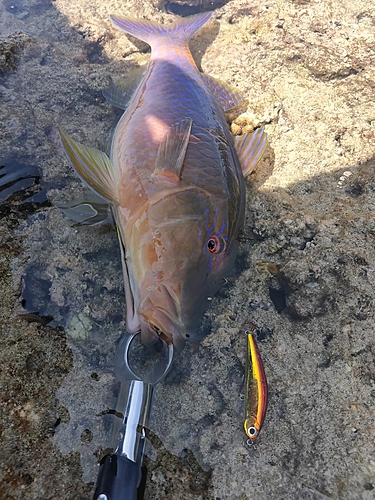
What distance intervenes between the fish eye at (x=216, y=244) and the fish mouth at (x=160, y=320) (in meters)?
0.39

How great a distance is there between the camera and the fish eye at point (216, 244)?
1982 mm

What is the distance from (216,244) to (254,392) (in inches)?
33.0

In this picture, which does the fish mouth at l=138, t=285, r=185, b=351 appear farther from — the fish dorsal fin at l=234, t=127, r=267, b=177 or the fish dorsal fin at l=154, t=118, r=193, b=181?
the fish dorsal fin at l=234, t=127, r=267, b=177

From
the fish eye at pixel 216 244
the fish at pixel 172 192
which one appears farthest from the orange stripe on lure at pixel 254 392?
the fish eye at pixel 216 244

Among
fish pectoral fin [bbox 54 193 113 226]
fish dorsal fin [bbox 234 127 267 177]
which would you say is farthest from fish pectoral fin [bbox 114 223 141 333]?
fish dorsal fin [bbox 234 127 267 177]

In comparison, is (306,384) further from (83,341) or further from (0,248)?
(0,248)

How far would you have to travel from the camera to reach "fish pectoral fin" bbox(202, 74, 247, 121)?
3156 mm

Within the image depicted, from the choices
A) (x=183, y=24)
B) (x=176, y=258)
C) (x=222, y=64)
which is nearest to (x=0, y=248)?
(x=176, y=258)

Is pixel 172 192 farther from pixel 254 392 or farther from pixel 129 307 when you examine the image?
pixel 254 392

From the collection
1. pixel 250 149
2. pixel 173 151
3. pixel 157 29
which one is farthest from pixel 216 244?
pixel 157 29

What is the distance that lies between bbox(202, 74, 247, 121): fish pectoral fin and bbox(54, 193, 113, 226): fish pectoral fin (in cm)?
154

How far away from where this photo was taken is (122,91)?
3.22m

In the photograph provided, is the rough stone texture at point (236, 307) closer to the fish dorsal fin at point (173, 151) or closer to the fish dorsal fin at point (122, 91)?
the fish dorsal fin at point (122, 91)

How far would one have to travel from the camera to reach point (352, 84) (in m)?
3.26
